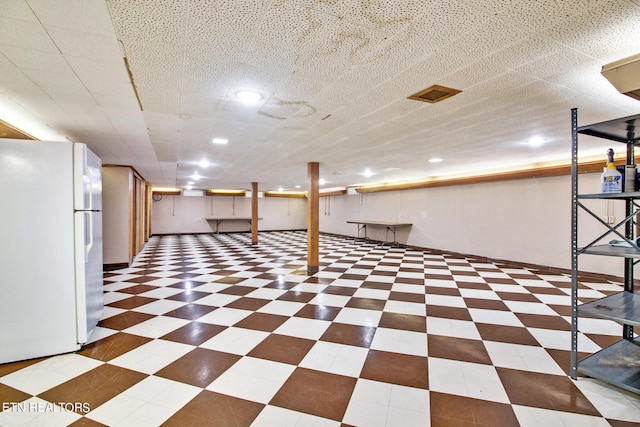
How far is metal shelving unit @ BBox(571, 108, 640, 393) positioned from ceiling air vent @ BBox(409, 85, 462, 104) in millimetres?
993

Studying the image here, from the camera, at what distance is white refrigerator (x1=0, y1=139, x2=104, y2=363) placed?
8.20 feet

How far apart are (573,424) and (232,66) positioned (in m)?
3.43

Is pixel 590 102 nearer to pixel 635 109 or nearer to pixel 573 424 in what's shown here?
pixel 635 109

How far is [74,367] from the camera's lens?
2.41 metres

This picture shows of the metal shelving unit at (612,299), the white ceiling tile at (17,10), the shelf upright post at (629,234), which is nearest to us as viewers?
the white ceiling tile at (17,10)

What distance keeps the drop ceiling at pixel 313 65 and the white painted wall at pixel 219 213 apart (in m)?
11.5

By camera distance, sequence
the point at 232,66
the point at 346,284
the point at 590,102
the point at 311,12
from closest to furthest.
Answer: the point at 311,12, the point at 232,66, the point at 590,102, the point at 346,284

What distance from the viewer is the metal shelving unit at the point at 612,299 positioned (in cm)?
202

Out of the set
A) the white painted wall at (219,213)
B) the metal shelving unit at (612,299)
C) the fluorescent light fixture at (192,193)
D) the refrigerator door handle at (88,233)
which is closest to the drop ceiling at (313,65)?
the metal shelving unit at (612,299)

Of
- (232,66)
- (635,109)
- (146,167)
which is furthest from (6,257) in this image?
(635,109)

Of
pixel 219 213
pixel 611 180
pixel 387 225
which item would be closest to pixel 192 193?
pixel 219 213

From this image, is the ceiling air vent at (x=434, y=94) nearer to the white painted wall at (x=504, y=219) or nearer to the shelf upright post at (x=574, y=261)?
the shelf upright post at (x=574, y=261)

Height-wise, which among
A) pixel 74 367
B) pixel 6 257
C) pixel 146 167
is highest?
pixel 146 167

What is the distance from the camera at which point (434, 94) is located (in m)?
2.87
